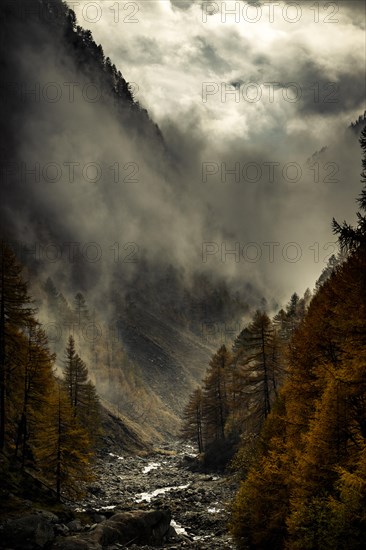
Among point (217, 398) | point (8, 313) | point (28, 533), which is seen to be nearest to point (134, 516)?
point (28, 533)

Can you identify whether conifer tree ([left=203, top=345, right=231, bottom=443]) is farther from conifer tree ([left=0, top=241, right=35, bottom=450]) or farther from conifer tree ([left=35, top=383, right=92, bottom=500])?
conifer tree ([left=0, top=241, right=35, bottom=450])

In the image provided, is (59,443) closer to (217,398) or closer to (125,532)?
(125,532)

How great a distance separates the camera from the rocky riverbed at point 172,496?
28.5 m

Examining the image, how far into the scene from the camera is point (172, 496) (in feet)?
140

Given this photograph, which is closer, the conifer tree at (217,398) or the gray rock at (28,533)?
the gray rock at (28,533)

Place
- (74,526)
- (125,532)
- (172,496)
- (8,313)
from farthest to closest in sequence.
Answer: (172,496) < (8,313) < (125,532) < (74,526)

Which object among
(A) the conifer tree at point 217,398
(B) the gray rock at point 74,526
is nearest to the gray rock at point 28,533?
(B) the gray rock at point 74,526

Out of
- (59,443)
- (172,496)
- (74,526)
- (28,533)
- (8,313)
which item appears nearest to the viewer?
(28,533)

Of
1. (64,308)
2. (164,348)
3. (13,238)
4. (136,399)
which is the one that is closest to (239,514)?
(136,399)

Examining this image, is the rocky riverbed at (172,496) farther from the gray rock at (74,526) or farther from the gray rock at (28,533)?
the gray rock at (28,533)

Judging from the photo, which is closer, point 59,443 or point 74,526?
point 74,526

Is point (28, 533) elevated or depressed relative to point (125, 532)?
elevated

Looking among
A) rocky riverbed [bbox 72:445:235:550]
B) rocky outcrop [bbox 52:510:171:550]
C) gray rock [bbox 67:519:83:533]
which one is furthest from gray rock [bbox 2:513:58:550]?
rocky riverbed [bbox 72:445:235:550]

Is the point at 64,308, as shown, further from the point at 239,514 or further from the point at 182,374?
the point at 239,514
